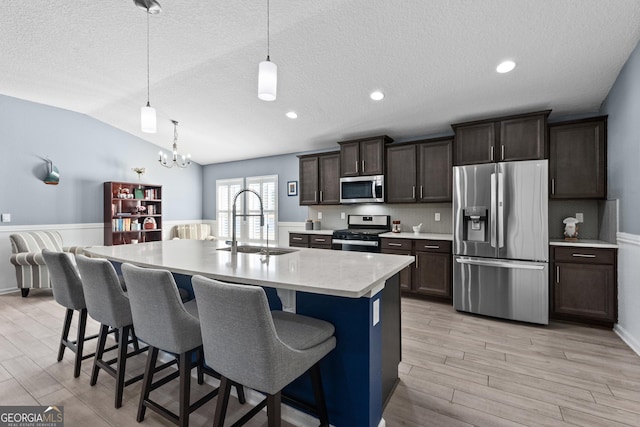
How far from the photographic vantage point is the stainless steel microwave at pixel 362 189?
14.7 ft

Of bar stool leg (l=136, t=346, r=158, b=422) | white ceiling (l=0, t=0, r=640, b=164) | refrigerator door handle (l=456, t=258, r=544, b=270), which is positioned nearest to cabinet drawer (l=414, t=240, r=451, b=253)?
refrigerator door handle (l=456, t=258, r=544, b=270)

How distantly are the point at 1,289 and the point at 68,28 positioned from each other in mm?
4180

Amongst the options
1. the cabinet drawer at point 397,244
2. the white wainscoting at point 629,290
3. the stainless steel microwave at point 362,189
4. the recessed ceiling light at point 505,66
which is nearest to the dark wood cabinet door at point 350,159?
the stainless steel microwave at point 362,189

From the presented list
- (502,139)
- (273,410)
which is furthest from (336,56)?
(273,410)

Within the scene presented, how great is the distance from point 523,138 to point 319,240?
10.0ft

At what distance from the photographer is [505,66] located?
2779mm

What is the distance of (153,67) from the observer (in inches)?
138

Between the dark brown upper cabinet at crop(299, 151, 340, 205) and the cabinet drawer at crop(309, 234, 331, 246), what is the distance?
2.09 feet

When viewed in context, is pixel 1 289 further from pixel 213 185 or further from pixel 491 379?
pixel 491 379

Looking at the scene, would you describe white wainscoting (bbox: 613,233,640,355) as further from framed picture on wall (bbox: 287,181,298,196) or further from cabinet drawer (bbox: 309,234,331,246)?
framed picture on wall (bbox: 287,181,298,196)

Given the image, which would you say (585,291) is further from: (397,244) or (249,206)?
(249,206)

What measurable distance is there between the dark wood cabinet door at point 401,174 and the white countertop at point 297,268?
7.72 feet

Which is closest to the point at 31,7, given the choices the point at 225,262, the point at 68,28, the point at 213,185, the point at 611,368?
the point at 68,28

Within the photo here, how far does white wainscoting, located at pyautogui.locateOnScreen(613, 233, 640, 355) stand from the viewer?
2529mm
